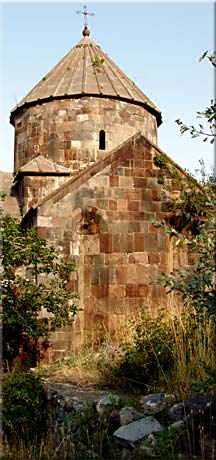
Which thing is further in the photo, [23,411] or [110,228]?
[110,228]

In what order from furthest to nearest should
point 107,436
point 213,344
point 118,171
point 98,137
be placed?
1. point 98,137
2. point 118,171
3. point 213,344
4. point 107,436

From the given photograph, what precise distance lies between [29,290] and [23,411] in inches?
92.2

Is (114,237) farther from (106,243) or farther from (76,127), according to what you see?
(76,127)

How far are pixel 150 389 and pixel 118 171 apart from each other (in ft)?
14.8

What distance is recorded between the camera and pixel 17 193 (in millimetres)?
11391

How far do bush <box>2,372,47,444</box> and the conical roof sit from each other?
7464mm

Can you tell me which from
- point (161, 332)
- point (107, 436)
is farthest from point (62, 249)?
point (107, 436)

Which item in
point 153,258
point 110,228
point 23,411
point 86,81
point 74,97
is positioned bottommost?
point 23,411

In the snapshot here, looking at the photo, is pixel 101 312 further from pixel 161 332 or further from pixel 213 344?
pixel 213 344

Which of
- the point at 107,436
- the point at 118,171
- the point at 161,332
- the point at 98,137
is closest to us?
the point at 107,436

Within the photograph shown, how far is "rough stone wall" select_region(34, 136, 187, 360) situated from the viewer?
27.9 ft

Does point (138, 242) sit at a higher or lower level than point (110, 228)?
lower

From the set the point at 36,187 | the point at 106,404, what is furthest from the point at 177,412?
the point at 36,187

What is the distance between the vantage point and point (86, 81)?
11883 millimetres
